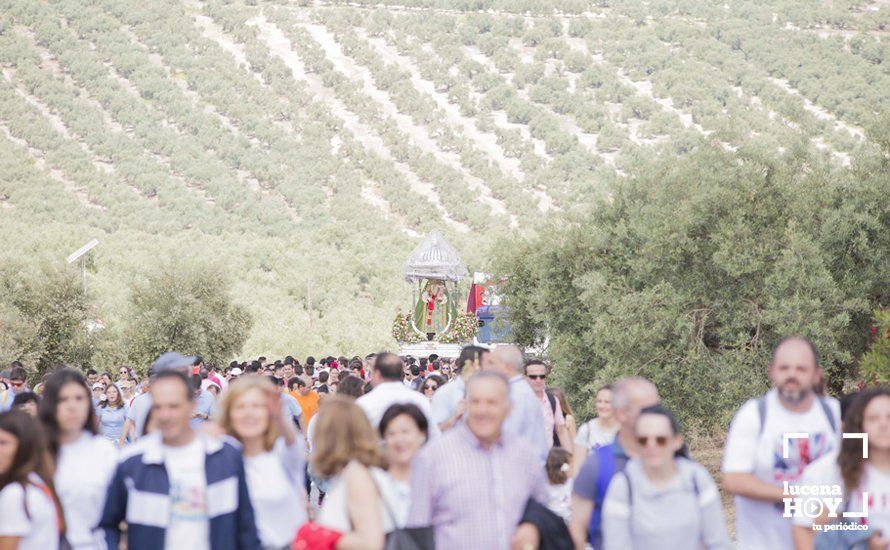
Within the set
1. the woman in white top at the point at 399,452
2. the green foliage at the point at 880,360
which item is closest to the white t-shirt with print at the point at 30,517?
the woman in white top at the point at 399,452

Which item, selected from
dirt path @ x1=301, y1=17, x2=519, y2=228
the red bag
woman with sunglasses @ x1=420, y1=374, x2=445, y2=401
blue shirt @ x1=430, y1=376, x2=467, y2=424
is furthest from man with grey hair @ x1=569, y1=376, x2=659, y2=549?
dirt path @ x1=301, y1=17, x2=519, y2=228

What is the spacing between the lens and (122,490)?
655 cm

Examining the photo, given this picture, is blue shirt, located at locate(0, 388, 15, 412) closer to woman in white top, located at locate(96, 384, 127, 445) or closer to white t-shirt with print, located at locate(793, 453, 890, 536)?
woman in white top, located at locate(96, 384, 127, 445)

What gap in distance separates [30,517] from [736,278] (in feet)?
55.3

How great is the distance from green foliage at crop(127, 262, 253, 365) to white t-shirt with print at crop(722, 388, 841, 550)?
44.4 m

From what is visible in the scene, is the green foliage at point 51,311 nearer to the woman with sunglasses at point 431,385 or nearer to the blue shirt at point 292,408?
the blue shirt at point 292,408

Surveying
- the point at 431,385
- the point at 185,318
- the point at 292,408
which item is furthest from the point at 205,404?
the point at 185,318

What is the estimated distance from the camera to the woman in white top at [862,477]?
622cm

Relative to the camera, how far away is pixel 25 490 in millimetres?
6227

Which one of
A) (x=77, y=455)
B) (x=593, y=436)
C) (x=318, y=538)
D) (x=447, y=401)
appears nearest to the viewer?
(x=318, y=538)

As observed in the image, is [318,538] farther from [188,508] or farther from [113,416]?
[113,416]

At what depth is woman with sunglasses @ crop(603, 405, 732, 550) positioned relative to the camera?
6.20 metres

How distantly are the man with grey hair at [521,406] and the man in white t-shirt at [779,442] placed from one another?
232 cm

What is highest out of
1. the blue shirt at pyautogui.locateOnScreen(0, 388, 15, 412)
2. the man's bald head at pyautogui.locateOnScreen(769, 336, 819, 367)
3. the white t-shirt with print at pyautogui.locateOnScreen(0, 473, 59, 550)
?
the blue shirt at pyautogui.locateOnScreen(0, 388, 15, 412)
